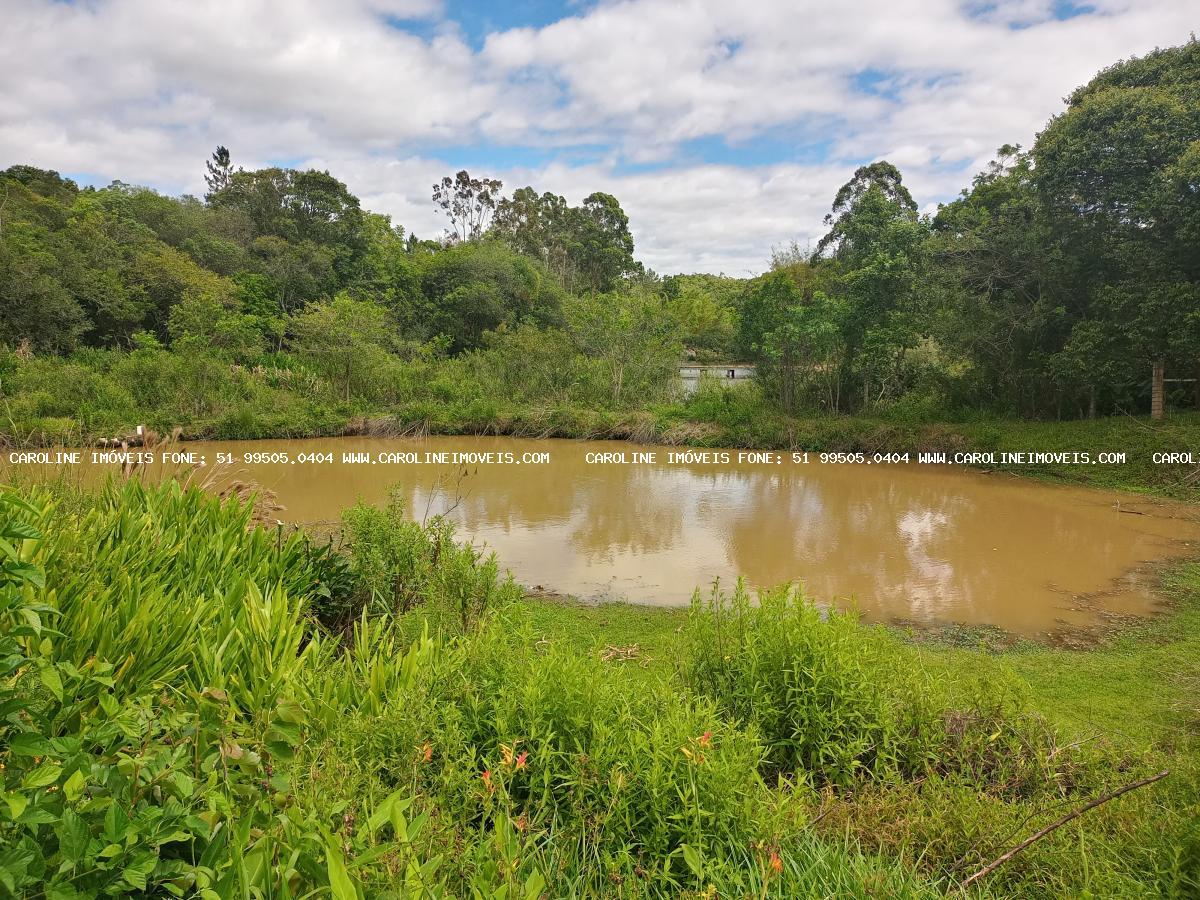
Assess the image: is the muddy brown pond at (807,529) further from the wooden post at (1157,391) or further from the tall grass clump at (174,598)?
the wooden post at (1157,391)

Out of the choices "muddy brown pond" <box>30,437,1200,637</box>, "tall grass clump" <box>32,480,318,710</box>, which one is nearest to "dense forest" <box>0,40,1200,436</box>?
"muddy brown pond" <box>30,437,1200,637</box>

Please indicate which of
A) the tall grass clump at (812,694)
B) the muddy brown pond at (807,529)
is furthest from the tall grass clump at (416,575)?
the tall grass clump at (812,694)

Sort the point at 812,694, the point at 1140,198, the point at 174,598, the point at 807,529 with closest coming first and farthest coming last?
the point at 812,694, the point at 174,598, the point at 807,529, the point at 1140,198

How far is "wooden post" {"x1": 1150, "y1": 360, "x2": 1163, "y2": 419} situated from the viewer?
10062 millimetres

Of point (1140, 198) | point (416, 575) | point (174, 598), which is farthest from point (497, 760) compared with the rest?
point (1140, 198)

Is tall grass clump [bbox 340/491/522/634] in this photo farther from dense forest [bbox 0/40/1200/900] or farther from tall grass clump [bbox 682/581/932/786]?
tall grass clump [bbox 682/581/932/786]

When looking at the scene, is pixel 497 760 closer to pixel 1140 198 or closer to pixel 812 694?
pixel 812 694

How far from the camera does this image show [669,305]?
2694 centimetres

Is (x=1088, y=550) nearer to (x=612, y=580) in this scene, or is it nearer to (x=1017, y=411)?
(x=612, y=580)

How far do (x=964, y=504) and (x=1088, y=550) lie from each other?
228cm

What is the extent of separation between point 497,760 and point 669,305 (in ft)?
85.9

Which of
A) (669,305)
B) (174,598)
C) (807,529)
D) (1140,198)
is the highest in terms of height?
(669,305)

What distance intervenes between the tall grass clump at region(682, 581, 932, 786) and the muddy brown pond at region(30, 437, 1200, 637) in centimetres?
149

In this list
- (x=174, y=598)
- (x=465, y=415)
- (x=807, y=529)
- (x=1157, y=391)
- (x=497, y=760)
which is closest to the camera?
(x=497, y=760)
